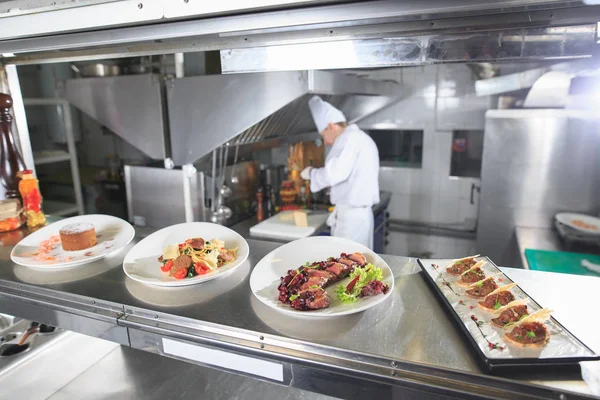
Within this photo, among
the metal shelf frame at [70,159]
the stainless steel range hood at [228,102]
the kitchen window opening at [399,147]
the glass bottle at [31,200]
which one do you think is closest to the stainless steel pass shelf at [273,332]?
the glass bottle at [31,200]

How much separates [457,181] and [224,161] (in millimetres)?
2767

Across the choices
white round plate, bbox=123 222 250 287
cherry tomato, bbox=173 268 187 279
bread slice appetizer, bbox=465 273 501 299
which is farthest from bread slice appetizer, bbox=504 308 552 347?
cherry tomato, bbox=173 268 187 279

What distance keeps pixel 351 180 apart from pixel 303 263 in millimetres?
2203

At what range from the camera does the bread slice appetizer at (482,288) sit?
1.01 metres

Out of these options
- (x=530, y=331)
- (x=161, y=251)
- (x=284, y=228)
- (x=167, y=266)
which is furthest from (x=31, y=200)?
(x=530, y=331)

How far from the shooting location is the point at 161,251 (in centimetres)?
136

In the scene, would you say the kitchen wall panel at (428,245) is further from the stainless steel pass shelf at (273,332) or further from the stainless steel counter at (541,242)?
the stainless steel pass shelf at (273,332)

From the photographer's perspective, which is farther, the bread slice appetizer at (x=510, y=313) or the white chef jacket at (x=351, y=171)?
the white chef jacket at (x=351, y=171)

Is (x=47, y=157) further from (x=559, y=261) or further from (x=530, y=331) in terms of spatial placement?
(x=559, y=261)

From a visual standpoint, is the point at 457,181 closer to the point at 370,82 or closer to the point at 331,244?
the point at 370,82

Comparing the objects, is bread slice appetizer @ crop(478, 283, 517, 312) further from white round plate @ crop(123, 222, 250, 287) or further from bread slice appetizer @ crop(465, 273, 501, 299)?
white round plate @ crop(123, 222, 250, 287)

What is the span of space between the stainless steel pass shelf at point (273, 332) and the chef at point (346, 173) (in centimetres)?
203

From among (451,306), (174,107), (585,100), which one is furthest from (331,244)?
(585,100)

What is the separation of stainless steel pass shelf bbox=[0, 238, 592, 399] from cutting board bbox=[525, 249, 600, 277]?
6.04 ft
